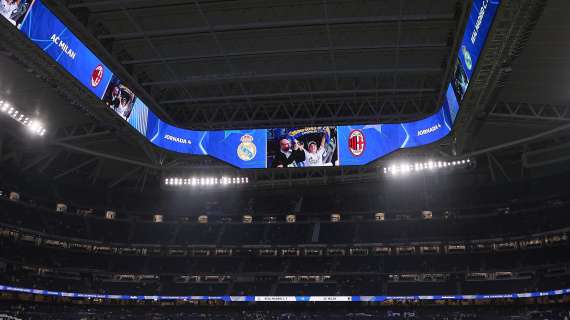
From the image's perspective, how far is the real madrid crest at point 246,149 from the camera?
4166cm

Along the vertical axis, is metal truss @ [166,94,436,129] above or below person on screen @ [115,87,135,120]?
above

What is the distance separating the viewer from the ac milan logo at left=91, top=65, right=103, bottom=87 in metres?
31.6

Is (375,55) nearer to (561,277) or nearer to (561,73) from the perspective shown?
(561,73)

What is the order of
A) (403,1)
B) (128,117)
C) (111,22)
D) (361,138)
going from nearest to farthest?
(403,1), (111,22), (128,117), (361,138)

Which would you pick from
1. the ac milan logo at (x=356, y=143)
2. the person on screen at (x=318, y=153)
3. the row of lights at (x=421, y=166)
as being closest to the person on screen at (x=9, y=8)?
the person on screen at (x=318, y=153)

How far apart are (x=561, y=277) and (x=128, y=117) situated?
136ft

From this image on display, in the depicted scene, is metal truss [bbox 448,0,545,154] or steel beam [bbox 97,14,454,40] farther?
steel beam [bbox 97,14,454,40]

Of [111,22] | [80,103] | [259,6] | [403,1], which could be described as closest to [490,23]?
[403,1]

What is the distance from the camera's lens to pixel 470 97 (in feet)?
99.1

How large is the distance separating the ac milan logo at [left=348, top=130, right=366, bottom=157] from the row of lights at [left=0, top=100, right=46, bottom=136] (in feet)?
76.8

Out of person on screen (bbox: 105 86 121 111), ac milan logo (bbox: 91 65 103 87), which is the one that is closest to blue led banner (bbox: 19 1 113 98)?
ac milan logo (bbox: 91 65 103 87)

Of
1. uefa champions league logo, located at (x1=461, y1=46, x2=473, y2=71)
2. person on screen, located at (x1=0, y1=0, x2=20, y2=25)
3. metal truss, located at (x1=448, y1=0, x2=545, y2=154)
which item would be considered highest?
person on screen, located at (x1=0, y1=0, x2=20, y2=25)

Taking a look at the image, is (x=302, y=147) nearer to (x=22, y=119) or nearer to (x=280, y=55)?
(x=280, y=55)

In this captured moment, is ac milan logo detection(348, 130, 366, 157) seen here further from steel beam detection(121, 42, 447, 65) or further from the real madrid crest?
steel beam detection(121, 42, 447, 65)
